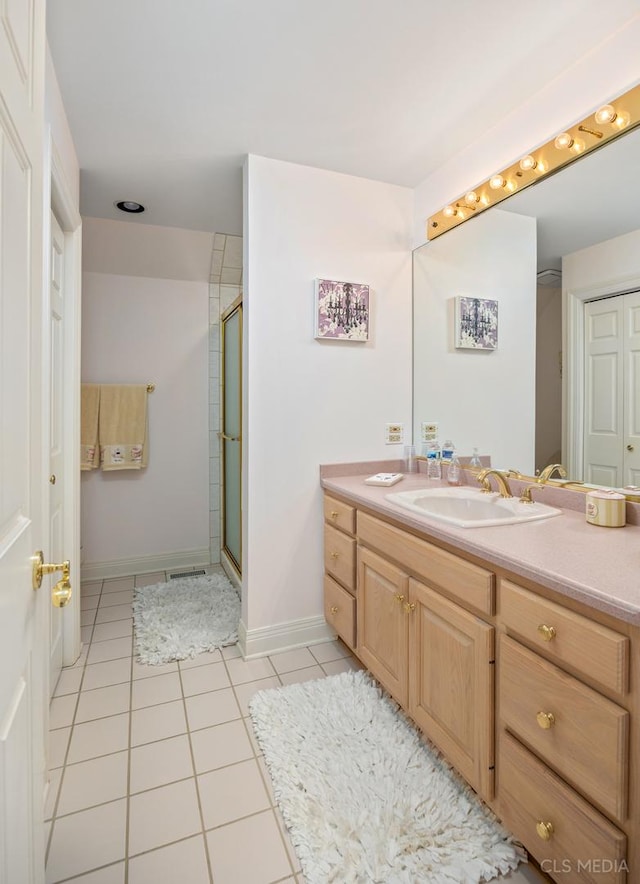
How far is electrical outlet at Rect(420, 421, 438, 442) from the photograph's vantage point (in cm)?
233

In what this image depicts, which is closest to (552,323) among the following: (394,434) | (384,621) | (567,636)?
(394,434)

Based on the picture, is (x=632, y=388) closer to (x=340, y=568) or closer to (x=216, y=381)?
(x=340, y=568)

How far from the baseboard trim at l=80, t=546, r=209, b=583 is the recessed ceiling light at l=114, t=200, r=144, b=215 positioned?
2.28 metres

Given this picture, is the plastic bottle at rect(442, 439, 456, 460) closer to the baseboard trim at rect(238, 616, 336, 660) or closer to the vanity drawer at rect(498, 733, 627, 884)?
the baseboard trim at rect(238, 616, 336, 660)

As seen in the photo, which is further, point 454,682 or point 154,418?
point 154,418

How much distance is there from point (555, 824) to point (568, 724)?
0.24 metres

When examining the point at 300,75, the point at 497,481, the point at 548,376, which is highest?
the point at 300,75

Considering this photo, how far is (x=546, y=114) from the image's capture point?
1617 mm

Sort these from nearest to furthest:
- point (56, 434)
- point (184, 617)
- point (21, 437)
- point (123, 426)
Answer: point (21, 437), point (56, 434), point (184, 617), point (123, 426)

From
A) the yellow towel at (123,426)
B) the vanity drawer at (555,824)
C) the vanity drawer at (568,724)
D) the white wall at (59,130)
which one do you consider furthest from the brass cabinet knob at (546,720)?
the yellow towel at (123,426)

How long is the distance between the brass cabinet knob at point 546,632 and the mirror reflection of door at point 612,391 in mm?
737

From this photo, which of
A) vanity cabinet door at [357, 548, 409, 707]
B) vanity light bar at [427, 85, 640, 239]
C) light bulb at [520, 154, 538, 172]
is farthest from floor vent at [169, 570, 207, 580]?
light bulb at [520, 154, 538, 172]

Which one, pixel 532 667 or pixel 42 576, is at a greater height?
pixel 42 576

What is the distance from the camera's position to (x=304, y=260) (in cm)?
215
